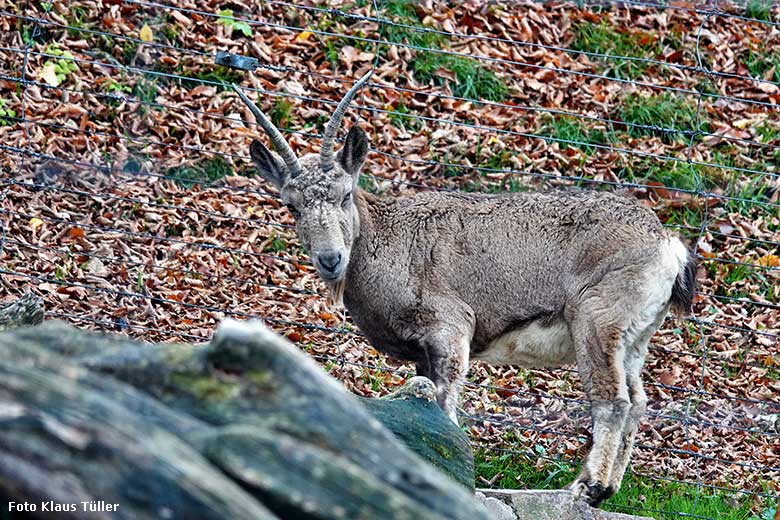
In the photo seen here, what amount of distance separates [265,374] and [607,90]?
7972 millimetres

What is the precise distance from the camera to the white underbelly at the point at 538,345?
21.3 ft

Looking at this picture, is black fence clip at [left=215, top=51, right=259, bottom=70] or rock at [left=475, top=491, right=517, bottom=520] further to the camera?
black fence clip at [left=215, top=51, right=259, bottom=70]

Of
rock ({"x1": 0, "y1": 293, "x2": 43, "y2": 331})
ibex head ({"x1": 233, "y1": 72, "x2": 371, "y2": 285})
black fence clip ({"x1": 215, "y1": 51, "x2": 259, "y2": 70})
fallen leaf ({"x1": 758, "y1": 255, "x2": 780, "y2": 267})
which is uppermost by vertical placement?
black fence clip ({"x1": 215, "y1": 51, "x2": 259, "y2": 70})

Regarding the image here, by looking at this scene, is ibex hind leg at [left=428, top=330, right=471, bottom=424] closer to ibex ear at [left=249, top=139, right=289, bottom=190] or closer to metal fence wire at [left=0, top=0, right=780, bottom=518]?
metal fence wire at [left=0, top=0, right=780, bottom=518]

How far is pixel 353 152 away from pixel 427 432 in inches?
102

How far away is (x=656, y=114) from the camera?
9.57 m

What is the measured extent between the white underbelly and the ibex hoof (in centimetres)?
82

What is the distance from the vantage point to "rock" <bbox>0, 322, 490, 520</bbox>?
2.03m

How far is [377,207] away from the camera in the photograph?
6859 millimetres

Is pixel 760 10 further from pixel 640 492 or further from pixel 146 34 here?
pixel 146 34

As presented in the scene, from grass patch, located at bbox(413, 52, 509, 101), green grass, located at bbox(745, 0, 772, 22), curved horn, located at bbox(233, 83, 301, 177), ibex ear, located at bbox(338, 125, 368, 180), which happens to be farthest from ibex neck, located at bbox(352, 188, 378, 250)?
green grass, located at bbox(745, 0, 772, 22)

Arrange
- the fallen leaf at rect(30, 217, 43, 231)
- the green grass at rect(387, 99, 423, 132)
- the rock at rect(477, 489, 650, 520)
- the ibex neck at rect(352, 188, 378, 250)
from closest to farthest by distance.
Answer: the rock at rect(477, 489, 650, 520) < the ibex neck at rect(352, 188, 378, 250) < the fallen leaf at rect(30, 217, 43, 231) < the green grass at rect(387, 99, 423, 132)

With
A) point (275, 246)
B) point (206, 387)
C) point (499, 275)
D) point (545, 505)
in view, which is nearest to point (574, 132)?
point (275, 246)

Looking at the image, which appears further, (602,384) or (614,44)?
(614,44)
